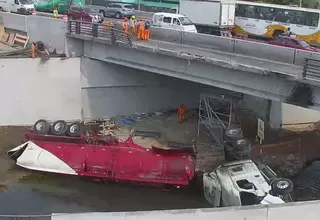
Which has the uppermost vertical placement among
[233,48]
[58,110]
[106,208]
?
[233,48]

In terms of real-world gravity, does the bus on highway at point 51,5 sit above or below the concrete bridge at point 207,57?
above

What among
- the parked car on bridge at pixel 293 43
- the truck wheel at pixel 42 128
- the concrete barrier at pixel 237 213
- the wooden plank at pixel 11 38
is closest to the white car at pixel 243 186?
the concrete barrier at pixel 237 213

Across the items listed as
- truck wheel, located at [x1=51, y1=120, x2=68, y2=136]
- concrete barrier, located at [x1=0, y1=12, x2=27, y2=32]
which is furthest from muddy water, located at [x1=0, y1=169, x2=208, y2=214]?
concrete barrier, located at [x1=0, y1=12, x2=27, y2=32]

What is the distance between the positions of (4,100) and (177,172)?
11852 mm

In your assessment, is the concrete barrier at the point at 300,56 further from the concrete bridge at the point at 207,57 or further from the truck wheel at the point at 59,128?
the truck wheel at the point at 59,128

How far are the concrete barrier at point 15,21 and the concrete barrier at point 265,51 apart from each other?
1541 cm

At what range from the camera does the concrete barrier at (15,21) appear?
31516 millimetres

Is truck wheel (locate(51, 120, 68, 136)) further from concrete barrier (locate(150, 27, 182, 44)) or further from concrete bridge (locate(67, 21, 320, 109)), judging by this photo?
concrete barrier (locate(150, 27, 182, 44))

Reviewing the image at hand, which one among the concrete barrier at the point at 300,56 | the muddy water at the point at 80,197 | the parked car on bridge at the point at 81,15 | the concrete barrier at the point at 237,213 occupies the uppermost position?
the parked car on bridge at the point at 81,15

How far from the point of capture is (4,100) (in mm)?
26969

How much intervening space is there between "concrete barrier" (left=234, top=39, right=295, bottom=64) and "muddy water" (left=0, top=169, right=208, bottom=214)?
6766mm

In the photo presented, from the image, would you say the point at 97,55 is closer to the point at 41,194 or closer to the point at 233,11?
the point at 41,194

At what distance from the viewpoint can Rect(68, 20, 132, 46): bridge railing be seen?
2505cm

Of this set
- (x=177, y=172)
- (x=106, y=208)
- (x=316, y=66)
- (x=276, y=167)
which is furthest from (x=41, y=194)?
(x=316, y=66)
